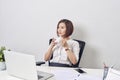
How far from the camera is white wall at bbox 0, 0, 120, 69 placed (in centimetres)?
266

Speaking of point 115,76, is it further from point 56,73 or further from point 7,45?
point 7,45

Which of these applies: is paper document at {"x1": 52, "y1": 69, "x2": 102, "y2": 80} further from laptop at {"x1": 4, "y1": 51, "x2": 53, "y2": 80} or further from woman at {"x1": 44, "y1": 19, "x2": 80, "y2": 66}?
woman at {"x1": 44, "y1": 19, "x2": 80, "y2": 66}

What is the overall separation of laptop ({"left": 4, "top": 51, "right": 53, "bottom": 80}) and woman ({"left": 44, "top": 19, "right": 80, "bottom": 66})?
680 mm

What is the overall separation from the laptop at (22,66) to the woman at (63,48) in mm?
680

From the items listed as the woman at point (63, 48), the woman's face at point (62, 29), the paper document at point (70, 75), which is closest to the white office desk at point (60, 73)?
the paper document at point (70, 75)

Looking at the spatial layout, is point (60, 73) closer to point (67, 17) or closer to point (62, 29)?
point (62, 29)

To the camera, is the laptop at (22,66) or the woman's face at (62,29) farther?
the woman's face at (62,29)

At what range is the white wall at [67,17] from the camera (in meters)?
2.66

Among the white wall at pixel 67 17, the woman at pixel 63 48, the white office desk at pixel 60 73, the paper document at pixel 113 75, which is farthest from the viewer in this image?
the white wall at pixel 67 17

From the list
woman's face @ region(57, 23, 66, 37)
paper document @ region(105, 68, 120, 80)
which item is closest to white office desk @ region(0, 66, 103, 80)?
paper document @ region(105, 68, 120, 80)

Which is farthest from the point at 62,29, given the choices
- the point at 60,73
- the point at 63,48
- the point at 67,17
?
the point at 60,73

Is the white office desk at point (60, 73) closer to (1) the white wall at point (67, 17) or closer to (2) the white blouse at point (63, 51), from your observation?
(2) the white blouse at point (63, 51)

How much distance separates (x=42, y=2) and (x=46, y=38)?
528 mm

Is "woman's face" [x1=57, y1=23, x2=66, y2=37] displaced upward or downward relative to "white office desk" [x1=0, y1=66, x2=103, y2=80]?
upward
